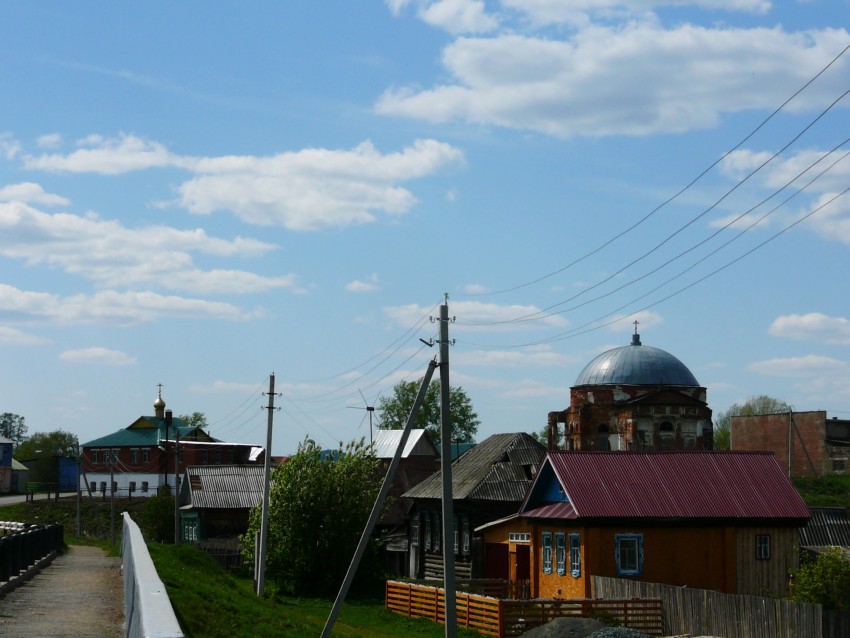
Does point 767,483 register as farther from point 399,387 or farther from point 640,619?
point 399,387

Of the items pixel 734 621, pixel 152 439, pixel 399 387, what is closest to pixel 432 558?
pixel 734 621

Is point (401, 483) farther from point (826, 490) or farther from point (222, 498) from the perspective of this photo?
point (826, 490)

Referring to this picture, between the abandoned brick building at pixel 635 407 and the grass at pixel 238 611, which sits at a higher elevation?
the abandoned brick building at pixel 635 407

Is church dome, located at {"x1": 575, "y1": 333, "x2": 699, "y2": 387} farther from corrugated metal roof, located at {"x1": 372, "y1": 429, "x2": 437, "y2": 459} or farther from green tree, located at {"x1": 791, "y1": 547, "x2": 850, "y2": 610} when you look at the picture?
green tree, located at {"x1": 791, "y1": 547, "x2": 850, "y2": 610}

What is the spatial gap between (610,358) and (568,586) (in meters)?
24.1

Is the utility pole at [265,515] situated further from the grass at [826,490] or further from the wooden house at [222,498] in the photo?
the grass at [826,490]

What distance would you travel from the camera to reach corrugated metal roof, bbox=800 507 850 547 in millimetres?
42438

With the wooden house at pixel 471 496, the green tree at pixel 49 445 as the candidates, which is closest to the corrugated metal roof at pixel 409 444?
the wooden house at pixel 471 496

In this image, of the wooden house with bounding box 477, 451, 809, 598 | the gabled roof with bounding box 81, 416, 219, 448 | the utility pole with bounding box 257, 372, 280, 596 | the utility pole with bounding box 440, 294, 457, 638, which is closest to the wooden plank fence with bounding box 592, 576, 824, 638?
the wooden house with bounding box 477, 451, 809, 598

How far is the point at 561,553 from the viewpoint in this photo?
3547 cm

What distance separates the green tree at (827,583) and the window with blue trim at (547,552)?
902 cm

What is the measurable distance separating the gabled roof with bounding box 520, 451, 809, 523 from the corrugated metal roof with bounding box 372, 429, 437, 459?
108 feet

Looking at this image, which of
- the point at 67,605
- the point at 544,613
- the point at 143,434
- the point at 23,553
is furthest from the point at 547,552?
the point at 143,434

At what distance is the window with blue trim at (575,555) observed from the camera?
34438 mm
